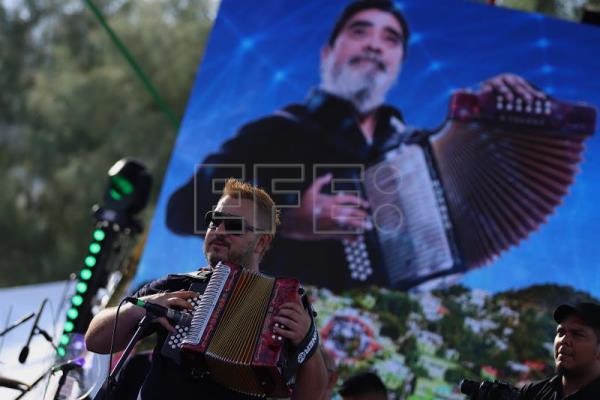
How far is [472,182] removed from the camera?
780 centimetres

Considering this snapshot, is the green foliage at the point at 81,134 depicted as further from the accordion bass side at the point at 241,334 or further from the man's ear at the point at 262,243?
the accordion bass side at the point at 241,334

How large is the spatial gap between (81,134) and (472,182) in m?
17.2

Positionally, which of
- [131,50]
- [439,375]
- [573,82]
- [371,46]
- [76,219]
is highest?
[131,50]

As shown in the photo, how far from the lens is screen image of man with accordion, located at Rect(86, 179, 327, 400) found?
12.3 feet

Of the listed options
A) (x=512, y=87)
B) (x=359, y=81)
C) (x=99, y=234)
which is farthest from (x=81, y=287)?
(x=512, y=87)

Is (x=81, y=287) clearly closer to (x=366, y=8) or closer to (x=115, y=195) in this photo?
(x=115, y=195)

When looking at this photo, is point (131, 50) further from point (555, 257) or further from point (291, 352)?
point (291, 352)

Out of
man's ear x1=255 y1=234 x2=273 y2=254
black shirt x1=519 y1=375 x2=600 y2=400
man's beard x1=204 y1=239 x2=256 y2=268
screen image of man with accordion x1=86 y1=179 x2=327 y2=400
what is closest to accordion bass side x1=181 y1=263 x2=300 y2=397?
screen image of man with accordion x1=86 y1=179 x2=327 y2=400

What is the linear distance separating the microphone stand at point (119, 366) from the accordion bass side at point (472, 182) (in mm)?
3987

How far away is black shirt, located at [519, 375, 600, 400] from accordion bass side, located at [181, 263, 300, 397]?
3.86ft

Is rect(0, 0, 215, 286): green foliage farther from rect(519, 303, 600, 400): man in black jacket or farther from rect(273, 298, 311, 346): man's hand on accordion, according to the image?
rect(273, 298, 311, 346): man's hand on accordion

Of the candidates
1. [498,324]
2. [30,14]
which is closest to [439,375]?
[498,324]

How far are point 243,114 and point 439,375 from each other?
2490mm

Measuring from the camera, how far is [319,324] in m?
7.50
